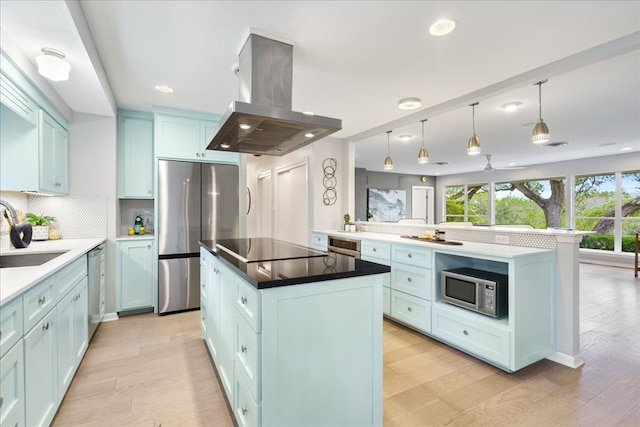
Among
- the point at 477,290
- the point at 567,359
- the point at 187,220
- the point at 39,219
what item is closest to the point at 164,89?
the point at 187,220

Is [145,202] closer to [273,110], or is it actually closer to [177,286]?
[177,286]

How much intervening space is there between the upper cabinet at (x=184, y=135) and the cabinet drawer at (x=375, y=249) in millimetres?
1996

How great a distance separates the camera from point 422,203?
10.9 m

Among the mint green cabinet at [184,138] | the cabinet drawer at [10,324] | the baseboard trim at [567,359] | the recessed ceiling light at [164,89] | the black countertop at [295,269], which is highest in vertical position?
the recessed ceiling light at [164,89]

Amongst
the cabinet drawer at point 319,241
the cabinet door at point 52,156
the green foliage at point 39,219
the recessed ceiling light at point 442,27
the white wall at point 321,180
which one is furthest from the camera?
the white wall at point 321,180

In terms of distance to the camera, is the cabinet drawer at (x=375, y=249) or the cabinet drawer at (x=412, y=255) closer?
the cabinet drawer at (x=412, y=255)

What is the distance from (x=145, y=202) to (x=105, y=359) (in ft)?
6.80

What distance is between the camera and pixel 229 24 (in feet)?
6.59

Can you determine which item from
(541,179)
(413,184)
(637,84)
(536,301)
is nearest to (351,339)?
(536,301)

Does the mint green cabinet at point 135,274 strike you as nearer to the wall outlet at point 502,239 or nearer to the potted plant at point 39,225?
the potted plant at point 39,225

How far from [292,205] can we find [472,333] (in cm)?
377

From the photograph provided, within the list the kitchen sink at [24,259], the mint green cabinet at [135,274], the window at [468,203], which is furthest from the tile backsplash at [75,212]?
the window at [468,203]

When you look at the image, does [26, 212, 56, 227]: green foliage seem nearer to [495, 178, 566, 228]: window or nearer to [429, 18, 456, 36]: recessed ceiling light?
[429, 18, 456, 36]: recessed ceiling light

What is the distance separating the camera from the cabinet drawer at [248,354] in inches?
52.5
